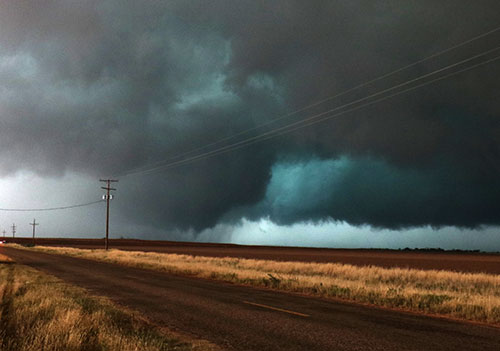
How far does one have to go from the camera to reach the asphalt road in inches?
299

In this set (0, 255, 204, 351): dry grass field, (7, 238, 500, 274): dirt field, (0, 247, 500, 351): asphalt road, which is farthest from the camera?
(7, 238, 500, 274): dirt field

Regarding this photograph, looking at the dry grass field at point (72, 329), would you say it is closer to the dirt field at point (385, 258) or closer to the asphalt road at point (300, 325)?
the asphalt road at point (300, 325)

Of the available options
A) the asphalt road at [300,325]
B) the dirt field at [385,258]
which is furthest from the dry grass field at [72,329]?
the dirt field at [385,258]

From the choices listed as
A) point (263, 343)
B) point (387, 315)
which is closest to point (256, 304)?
point (387, 315)

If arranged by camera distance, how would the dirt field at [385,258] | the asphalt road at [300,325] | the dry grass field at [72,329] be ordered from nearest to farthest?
1. the dry grass field at [72,329]
2. the asphalt road at [300,325]
3. the dirt field at [385,258]

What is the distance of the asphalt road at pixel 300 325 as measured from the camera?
7.59 m

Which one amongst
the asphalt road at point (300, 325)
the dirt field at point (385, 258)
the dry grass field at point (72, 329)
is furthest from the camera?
the dirt field at point (385, 258)

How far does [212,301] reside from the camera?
13.1m

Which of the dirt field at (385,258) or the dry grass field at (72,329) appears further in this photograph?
the dirt field at (385,258)

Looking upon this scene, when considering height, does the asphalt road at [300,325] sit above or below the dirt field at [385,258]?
above

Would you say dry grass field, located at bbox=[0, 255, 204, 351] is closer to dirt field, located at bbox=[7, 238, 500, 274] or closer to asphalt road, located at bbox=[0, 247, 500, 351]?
asphalt road, located at bbox=[0, 247, 500, 351]

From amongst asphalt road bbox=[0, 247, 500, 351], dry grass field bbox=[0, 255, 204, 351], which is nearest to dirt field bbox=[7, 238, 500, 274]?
asphalt road bbox=[0, 247, 500, 351]

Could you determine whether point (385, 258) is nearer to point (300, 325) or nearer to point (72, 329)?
point (300, 325)

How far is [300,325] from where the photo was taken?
9.23 meters
